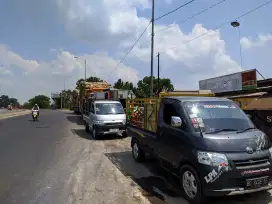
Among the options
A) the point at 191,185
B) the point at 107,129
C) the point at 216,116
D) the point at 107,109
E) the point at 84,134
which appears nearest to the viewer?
the point at 191,185

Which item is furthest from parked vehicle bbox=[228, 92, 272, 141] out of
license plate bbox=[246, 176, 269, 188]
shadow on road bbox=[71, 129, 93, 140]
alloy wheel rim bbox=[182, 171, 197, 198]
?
shadow on road bbox=[71, 129, 93, 140]

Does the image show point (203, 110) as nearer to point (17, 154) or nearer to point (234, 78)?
point (17, 154)

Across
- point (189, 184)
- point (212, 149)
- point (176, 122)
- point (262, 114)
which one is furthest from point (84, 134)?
point (212, 149)

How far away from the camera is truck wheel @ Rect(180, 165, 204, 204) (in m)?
5.18

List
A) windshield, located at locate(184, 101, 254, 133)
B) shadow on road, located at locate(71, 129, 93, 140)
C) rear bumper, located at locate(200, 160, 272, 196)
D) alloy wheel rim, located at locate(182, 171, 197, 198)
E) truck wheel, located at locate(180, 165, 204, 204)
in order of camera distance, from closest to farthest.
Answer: rear bumper, located at locate(200, 160, 272, 196), truck wheel, located at locate(180, 165, 204, 204), alloy wheel rim, located at locate(182, 171, 197, 198), windshield, located at locate(184, 101, 254, 133), shadow on road, located at locate(71, 129, 93, 140)

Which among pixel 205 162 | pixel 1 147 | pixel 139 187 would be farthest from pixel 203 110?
pixel 1 147

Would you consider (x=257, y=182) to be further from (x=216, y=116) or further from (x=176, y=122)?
(x=176, y=122)

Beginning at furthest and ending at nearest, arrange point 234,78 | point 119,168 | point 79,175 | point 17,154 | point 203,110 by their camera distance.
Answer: point 234,78 < point 17,154 < point 119,168 < point 79,175 < point 203,110

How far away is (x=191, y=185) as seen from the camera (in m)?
5.43

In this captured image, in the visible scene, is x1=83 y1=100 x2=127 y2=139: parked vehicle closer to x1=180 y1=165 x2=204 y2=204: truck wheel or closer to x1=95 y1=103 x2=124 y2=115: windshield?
x1=95 y1=103 x2=124 y2=115: windshield

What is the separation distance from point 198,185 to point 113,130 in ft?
31.5

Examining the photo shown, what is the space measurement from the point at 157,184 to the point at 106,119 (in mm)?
8220

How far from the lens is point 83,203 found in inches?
216

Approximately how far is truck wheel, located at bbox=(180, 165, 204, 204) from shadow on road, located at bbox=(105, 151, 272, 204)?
0.67 feet
